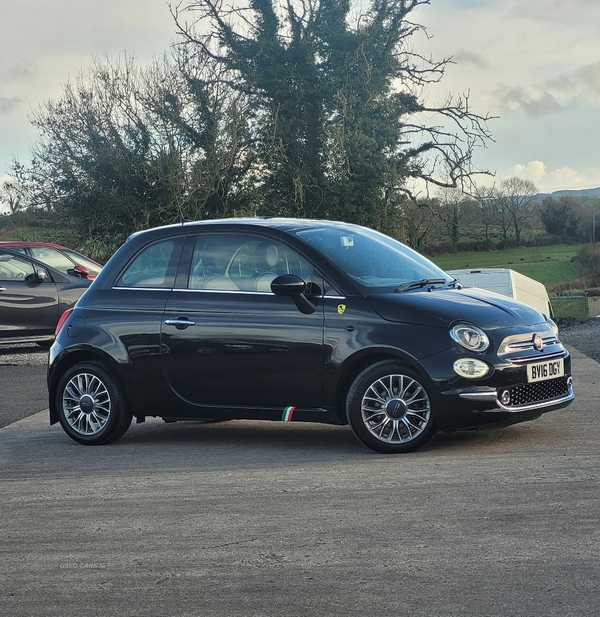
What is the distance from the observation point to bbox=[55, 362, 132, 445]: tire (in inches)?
359

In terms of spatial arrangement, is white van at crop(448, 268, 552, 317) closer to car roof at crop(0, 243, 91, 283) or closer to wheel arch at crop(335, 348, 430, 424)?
car roof at crop(0, 243, 91, 283)

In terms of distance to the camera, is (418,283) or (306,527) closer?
(306,527)

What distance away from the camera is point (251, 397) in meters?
8.50

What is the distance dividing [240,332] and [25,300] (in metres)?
10.2

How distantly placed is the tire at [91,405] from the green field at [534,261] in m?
64.4

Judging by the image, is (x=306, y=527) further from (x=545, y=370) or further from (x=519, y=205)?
(x=519, y=205)

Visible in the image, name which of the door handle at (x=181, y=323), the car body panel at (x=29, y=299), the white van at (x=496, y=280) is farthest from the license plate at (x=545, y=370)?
the white van at (x=496, y=280)

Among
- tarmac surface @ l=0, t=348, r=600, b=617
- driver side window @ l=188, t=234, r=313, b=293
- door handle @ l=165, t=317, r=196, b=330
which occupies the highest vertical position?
driver side window @ l=188, t=234, r=313, b=293

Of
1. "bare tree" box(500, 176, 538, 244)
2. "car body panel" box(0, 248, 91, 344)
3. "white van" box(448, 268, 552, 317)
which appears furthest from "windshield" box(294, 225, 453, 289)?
"bare tree" box(500, 176, 538, 244)

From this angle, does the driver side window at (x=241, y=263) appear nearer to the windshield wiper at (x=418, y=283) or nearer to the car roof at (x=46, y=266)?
the windshield wiper at (x=418, y=283)

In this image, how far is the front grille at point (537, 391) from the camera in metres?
7.97

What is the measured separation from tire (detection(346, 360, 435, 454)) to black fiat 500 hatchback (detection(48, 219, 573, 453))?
0.03 ft

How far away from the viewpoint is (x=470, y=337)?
310 inches

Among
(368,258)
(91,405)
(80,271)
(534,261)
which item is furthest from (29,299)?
(534,261)
